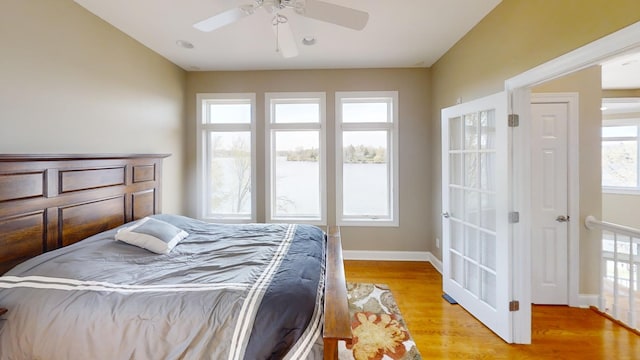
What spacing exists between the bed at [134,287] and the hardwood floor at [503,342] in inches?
45.4

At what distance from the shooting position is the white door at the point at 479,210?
227 cm

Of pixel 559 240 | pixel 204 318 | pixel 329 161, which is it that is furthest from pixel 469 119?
pixel 204 318

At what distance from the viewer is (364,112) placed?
13.4 feet

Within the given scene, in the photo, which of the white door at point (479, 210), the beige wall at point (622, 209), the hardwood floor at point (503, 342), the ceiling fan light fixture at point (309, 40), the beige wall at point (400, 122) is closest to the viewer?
the hardwood floor at point (503, 342)

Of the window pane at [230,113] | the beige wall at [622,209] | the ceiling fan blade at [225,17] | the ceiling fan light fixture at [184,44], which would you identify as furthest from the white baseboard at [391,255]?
the beige wall at [622,209]

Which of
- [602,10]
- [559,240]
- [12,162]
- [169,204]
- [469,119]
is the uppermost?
[602,10]

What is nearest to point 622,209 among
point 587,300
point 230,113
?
point 587,300

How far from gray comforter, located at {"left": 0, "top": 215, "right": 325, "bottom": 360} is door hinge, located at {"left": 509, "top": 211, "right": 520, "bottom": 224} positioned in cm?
168

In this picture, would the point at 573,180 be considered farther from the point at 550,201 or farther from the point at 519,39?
the point at 519,39

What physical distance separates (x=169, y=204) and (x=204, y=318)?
2.90m

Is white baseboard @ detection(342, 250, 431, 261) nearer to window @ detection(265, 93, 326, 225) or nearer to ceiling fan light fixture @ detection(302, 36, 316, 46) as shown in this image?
window @ detection(265, 93, 326, 225)

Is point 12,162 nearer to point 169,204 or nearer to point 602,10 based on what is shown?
point 169,204

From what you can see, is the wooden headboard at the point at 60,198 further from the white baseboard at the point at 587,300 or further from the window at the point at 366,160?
the white baseboard at the point at 587,300

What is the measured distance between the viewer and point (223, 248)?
2.10m
